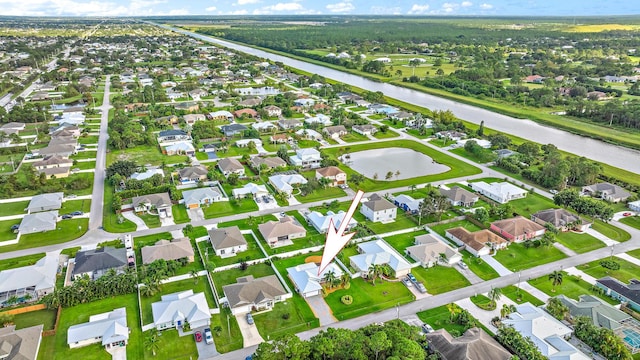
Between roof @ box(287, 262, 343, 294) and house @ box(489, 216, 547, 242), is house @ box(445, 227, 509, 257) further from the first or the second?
roof @ box(287, 262, 343, 294)

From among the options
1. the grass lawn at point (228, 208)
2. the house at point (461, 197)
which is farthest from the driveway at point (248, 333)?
the house at point (461, 197)

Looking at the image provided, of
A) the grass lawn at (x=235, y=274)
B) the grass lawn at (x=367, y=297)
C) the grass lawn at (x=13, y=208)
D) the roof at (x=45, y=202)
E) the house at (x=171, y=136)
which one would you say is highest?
the house at (x=171, y=136)

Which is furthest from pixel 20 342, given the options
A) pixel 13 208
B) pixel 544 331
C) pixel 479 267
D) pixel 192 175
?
pixel 479 267

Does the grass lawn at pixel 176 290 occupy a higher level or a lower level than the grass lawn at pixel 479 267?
higher

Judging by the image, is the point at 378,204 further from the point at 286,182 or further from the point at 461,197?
the point at 286,182

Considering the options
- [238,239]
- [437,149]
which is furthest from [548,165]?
[238,239]

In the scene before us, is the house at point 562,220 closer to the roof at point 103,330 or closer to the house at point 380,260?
the house at point 380,260
